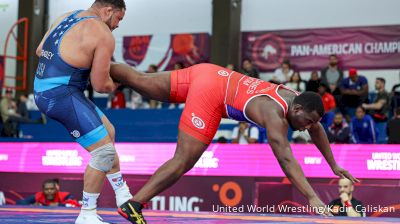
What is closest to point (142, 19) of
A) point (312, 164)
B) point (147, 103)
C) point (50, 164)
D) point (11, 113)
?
point (147, 103)

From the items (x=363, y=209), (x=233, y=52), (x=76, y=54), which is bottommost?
(x=363, y=209)

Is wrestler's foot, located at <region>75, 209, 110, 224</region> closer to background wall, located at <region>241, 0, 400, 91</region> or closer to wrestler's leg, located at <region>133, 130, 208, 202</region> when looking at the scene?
wrestler's leg, located at <region>133, 130, 208, 202</region>

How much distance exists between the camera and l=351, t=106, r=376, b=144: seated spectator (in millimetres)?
11688

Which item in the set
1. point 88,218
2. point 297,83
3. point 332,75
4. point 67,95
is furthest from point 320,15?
point 88,218

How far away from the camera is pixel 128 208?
15.9ft

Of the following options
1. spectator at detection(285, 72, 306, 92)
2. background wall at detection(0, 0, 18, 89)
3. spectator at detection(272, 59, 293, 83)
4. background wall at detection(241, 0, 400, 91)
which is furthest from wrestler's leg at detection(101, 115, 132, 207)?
background wall at detection(0, 0, 18, 89)

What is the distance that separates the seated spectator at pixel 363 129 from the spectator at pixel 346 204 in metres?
4.05

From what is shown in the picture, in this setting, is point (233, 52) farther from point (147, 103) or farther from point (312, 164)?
point (312, 164)

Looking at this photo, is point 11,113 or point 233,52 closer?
point 11,113

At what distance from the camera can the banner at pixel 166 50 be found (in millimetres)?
16812

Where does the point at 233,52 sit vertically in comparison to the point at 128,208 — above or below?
above

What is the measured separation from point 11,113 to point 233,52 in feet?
16.6

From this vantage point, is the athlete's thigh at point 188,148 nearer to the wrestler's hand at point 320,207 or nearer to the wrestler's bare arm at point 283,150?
the wrestler's bare arm at point 283,150

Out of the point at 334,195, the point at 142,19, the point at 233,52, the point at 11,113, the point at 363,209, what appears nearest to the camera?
the point at 363,209
